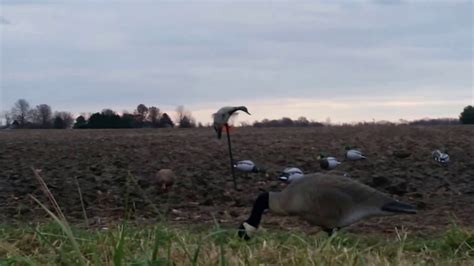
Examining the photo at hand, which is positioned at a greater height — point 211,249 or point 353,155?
point 353,155

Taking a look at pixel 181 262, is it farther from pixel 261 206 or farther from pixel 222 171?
pixel 222 171

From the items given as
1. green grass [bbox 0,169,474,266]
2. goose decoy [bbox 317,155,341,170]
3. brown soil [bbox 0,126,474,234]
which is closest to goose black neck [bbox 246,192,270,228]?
brown soil [bbox 0,126,474,234]

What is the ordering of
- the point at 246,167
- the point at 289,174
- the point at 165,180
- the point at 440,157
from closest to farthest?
the point at 165,180 < the point at 289,174 < the point at 246,167 < the point at 440,157

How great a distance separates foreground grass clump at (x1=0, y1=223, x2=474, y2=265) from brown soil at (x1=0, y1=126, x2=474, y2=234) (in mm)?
1360

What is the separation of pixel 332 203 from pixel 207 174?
3610 mm

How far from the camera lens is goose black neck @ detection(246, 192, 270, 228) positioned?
306 inches

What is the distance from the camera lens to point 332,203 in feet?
26.7

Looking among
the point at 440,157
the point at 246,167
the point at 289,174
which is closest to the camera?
the point at 289,174

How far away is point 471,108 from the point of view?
24.7 metres

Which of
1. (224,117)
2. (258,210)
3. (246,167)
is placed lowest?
(258,210)

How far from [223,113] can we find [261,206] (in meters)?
2.72

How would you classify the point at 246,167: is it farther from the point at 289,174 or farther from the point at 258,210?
the point at 258,210

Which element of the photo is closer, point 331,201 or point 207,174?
point 331,201

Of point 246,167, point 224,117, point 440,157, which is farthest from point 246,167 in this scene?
point 440,157
